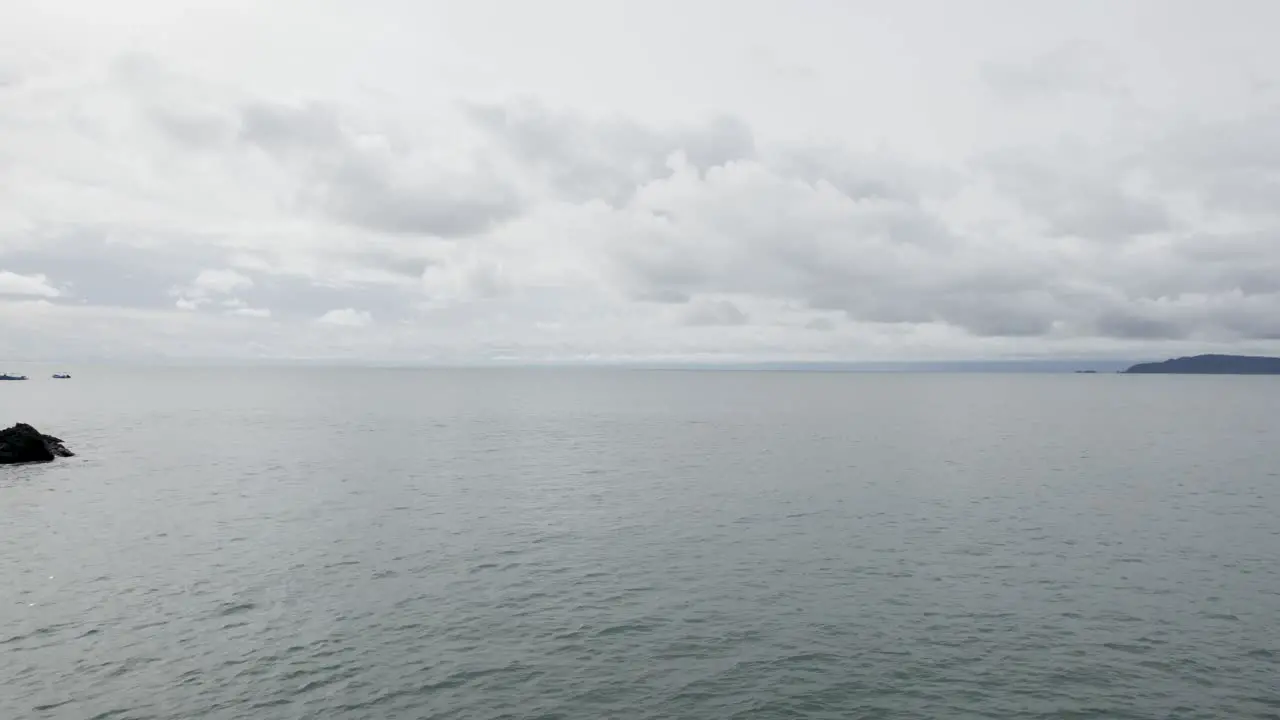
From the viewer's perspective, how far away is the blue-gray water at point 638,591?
27.3 metres

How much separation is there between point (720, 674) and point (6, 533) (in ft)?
179

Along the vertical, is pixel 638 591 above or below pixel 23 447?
below

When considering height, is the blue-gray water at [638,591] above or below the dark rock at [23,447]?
below

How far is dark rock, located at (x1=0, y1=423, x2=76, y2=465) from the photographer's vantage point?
85.4 meters

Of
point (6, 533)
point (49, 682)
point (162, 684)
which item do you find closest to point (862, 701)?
point (162, 684)

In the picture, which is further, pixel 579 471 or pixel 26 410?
pixel 26 410

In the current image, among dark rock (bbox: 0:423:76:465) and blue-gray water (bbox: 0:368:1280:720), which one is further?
dark rock (bbox: 0:423:76:465)

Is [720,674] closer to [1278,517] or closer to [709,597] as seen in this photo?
[709,597]

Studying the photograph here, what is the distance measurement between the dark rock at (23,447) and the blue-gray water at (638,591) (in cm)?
471

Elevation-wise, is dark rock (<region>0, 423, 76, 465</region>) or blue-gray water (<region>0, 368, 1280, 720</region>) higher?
dark rock (<region>0, 423, 76, 465</region>)

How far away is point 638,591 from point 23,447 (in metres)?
89.2

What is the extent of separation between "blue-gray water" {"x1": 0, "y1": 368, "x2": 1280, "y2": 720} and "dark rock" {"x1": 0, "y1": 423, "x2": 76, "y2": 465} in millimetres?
4706

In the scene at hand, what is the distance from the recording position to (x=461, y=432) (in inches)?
5354

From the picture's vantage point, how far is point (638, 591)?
39.3 meters
